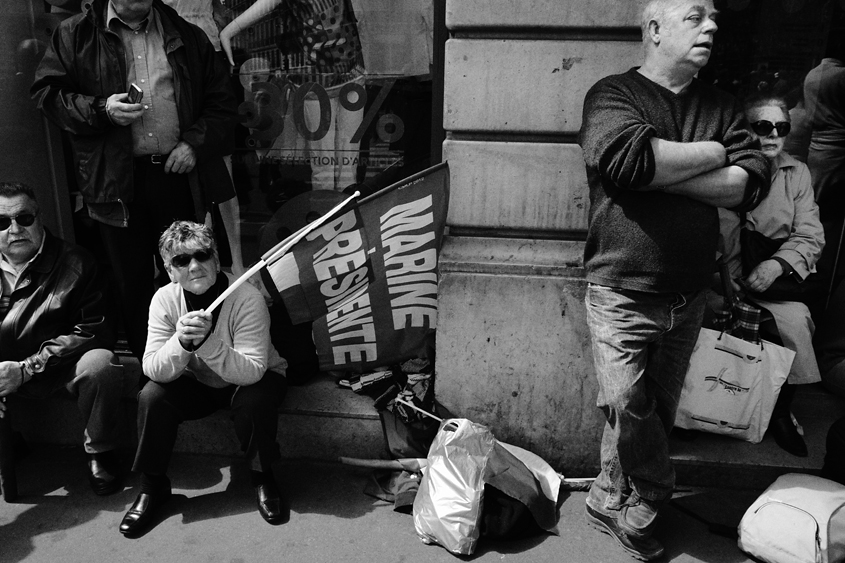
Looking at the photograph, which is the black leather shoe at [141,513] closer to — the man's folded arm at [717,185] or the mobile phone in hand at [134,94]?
the mobile phone in hand at [134,94]

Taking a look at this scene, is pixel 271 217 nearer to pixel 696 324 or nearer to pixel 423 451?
pixel 423 451

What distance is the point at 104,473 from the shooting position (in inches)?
143

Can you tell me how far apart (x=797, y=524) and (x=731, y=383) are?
782 mm

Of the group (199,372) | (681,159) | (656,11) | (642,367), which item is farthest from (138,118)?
(642,367)

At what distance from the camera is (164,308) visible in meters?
3.45

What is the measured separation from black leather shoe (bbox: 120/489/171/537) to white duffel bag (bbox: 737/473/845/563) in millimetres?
2766

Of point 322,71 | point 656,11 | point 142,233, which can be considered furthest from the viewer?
point 322,71

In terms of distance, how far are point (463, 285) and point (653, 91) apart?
1.33 metres

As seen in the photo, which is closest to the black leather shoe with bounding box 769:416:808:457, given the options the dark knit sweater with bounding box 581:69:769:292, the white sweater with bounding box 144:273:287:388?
the dark knit sweater with bounding box 581:69:769:292

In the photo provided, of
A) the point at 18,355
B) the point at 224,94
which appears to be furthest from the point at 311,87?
the point at 18,355

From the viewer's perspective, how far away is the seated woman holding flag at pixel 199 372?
10.9ft

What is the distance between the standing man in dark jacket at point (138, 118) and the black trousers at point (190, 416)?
32.0 inches

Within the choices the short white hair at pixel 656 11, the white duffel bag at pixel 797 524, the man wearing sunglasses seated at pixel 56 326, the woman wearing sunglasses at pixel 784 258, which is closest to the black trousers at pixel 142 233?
the man wearing sunglasses seated at pixel 56 326

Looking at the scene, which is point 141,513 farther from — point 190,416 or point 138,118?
point 138,118
